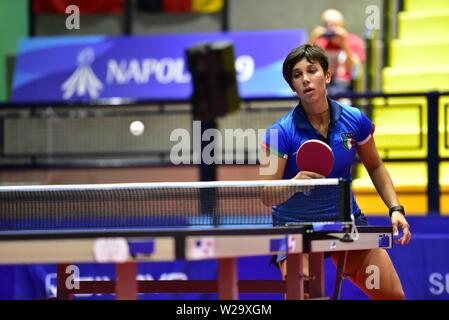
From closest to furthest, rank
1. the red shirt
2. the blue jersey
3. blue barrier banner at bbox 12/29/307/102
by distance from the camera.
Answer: the blue jersey → the red shirt → blue barrier banner at bbox 12/29/307/102

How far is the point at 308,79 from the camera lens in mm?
4664

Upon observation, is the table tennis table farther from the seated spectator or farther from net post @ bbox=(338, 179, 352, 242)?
the seated spectator

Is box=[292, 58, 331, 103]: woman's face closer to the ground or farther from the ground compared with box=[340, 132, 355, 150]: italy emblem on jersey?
farther from the ground

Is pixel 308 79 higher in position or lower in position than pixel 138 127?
higher

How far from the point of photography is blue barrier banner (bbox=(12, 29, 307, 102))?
40.3 ft

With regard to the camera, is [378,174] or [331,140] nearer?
[331,140]

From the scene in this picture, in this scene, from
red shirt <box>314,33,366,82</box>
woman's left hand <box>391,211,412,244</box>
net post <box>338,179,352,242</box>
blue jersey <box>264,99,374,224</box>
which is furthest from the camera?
red shirt <box>314,33,366,82</box>

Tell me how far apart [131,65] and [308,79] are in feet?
27.5

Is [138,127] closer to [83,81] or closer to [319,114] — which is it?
[319,114]

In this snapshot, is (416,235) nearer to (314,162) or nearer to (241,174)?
(314,162)

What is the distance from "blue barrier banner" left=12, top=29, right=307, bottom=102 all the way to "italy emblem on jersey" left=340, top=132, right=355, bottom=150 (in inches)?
286

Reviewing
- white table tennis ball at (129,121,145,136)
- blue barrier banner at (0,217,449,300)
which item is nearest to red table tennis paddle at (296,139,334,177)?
white table tennis ball at (129,121,145,136)

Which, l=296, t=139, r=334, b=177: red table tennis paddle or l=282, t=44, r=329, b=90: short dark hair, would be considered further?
l=282, t=44, r=329, b=90: short dark hair

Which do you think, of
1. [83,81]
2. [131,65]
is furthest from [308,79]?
[83,81]
